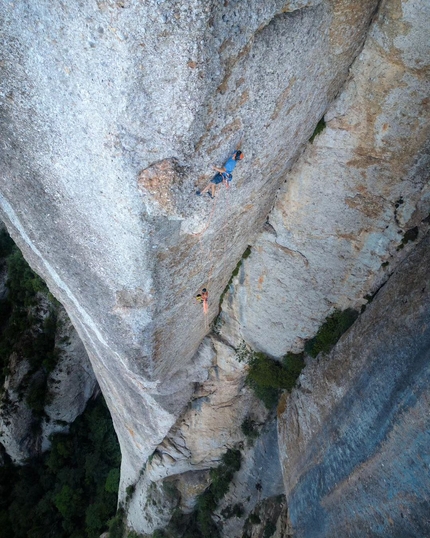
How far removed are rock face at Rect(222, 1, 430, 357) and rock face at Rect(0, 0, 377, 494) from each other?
1.00 feet

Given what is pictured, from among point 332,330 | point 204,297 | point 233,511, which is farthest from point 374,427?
point 233,511

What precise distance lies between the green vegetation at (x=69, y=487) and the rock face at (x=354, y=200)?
1039cm

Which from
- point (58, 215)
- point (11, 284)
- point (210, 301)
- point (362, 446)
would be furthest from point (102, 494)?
point (58, 215)

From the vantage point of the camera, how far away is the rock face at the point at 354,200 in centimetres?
397

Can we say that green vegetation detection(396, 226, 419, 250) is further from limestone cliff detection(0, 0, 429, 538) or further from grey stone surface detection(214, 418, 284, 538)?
grey stone surface detection(214, 418, 284, 538)

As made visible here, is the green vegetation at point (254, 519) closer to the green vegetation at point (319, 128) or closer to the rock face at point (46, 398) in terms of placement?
the rock face at point (46, 398)

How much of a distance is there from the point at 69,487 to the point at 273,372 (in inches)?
401

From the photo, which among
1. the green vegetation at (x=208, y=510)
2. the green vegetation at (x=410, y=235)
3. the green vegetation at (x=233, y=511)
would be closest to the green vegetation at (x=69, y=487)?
the green vegetation at (x=208, y=510)

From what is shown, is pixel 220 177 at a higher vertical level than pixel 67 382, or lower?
higher

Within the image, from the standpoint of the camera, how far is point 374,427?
4668mm

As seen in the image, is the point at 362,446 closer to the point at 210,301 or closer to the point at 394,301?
the point at 394,301

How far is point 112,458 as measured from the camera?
14789 millimetres

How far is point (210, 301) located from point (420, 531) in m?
4.18

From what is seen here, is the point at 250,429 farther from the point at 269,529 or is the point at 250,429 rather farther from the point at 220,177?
the point at 220,177
